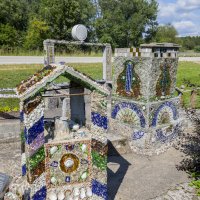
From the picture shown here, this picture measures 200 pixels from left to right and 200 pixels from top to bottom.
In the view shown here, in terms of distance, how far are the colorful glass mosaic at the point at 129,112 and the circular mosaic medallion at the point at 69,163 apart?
3827 mm

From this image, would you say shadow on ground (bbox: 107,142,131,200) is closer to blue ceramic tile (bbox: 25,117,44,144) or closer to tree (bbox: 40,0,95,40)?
blue ceramic tile (bbox: 25,117,44,144)

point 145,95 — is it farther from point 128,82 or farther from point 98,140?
point 98,140

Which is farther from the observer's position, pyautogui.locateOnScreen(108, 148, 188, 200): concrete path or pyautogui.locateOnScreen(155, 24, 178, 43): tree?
pyautogui.locateOnScreen(155, 24, 178, 43): tree

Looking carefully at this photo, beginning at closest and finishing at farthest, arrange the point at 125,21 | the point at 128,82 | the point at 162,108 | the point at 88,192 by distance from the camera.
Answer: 1. the point at 88,192
2. the point at 128,82
3. the point at 162,108
4. the point at 125,21

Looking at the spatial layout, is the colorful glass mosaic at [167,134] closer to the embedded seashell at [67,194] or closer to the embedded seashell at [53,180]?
the embedded seashell at [67,194]

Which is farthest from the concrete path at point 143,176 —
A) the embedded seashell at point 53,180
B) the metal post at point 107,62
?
the metal post at point 107,62

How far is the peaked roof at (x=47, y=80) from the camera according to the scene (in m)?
4.31

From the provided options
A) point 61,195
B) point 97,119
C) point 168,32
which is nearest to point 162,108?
point 97,119

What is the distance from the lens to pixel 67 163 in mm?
4922

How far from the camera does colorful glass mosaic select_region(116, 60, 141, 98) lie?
838 cm

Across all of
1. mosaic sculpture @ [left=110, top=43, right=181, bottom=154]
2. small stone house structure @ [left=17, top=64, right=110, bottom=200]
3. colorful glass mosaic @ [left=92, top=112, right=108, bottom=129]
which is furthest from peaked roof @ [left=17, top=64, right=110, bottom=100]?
mosaic sculpture @ [left=110, top=43, right=181, bottom=154]

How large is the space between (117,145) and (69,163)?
3503 millimetres

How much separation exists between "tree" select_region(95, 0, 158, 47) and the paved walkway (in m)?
36.0

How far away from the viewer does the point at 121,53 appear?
861 centimetres
